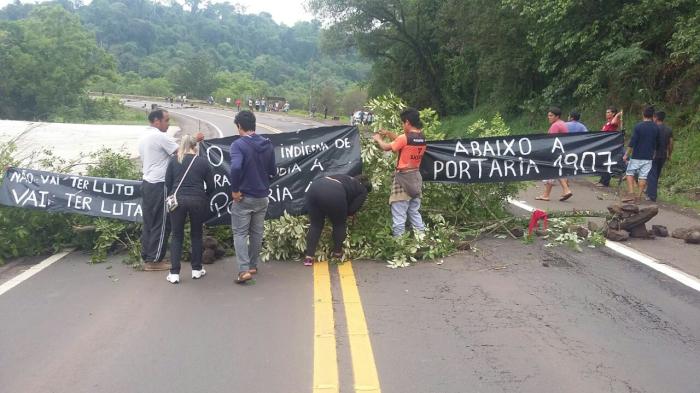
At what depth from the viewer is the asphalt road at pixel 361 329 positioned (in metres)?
3.86

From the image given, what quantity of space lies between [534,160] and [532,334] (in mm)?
3739

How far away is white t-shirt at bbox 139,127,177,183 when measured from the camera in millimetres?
6383

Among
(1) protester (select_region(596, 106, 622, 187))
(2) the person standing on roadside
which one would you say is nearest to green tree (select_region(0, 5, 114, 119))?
(1) protester (select_region(596, 106, 622, 187))

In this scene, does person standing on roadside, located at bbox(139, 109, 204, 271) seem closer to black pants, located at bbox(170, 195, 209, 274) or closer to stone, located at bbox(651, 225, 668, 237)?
black pants, located at bbox(170, 195, 209, 274)

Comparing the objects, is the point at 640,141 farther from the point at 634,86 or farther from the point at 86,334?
the point at 86,334

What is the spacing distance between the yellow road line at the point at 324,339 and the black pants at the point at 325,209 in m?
0.46

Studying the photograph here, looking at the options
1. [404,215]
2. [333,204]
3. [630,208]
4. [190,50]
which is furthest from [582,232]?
[190,50]

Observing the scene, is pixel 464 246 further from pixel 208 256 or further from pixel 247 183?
pixel 208 256

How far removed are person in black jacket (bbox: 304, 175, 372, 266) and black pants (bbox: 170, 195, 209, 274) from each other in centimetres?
115

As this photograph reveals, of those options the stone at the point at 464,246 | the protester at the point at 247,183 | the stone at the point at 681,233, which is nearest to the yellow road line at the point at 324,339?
the protester at the point at 247,183

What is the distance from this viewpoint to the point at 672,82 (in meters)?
15.6

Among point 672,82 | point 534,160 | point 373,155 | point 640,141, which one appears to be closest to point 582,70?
point 672,82

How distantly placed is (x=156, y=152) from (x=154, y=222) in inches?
30.6

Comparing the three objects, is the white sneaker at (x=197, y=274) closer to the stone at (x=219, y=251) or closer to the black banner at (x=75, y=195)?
the stone at (x=219, y=251)
